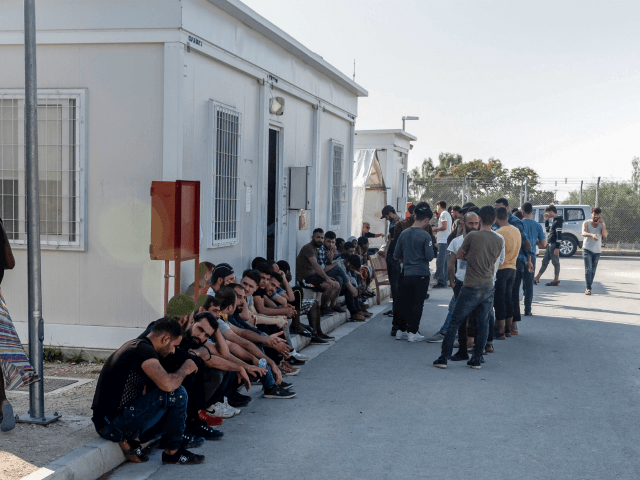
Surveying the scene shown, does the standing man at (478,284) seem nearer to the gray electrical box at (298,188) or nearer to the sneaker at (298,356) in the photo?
the sneaker at (298,356)

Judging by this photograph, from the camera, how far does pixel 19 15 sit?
7750mm

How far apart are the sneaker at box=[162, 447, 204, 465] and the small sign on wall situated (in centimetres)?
765

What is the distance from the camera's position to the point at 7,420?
4984mm

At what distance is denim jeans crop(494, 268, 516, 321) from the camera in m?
9.43

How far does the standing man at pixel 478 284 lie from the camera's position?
790cm

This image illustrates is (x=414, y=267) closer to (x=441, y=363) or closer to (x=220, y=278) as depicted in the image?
(x=441, y=363)

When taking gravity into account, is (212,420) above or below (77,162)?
below

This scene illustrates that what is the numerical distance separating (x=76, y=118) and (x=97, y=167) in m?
0.60

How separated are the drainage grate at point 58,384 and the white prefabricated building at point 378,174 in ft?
46.5

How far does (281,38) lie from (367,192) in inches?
429

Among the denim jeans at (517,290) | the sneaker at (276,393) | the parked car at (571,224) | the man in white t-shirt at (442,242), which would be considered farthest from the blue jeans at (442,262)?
the parked car at (571,224)

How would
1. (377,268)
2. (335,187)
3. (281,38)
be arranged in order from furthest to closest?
(335,187) → (377,268) → (281,38)

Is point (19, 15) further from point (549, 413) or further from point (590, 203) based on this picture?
point (590, 203)

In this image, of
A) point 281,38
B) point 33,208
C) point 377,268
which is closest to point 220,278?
point 33,208
